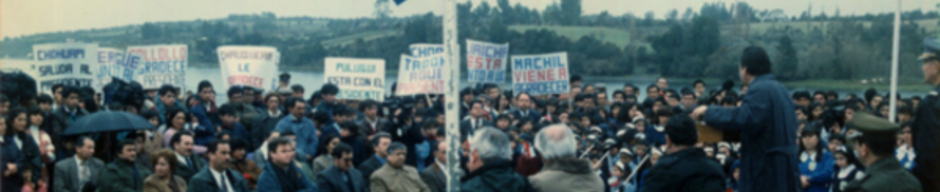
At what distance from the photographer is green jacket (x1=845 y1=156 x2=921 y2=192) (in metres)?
4.67

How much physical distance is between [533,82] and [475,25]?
11.3 metres

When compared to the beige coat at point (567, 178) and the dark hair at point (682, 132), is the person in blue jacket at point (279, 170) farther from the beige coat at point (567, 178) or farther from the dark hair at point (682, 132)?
the dark hair at point (682, 132)

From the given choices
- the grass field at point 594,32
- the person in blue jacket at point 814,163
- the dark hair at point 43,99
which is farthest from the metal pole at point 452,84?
the grass field at point 594,32

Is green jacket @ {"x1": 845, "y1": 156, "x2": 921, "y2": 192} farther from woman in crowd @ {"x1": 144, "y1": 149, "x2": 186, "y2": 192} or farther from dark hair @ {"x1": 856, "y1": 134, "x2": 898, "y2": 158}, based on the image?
woman in crowd @ {"x1": 144, "y1": 149, "x2": 186, "y2": 192}

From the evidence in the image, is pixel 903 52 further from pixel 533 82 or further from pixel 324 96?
pixel 324 96

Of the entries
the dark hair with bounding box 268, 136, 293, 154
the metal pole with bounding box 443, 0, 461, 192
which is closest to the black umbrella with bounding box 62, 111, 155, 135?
the dark hair with bounding box 268, 136, 293, 154

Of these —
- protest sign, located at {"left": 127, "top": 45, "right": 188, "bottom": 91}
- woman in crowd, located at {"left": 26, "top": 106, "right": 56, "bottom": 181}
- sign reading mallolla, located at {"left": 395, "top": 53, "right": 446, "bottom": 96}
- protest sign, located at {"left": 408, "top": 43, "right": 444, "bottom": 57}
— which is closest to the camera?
A: woman in crowd, located at {"left": 26, "top": 106, "right": 56, "bottom": 181}

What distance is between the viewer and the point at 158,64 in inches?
576

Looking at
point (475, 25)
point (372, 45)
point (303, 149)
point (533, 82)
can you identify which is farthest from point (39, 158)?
point (475, 25)

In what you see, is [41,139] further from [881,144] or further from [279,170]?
[881,144]

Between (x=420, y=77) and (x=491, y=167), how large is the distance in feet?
26.6

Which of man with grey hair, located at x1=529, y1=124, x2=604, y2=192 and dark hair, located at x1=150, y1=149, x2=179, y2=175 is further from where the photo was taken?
dark hair, located at x1=150, y1=149, x2=179, y2=175

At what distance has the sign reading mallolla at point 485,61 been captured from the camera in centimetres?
1490

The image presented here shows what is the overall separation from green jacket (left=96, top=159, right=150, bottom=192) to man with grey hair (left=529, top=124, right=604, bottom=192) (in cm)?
464
